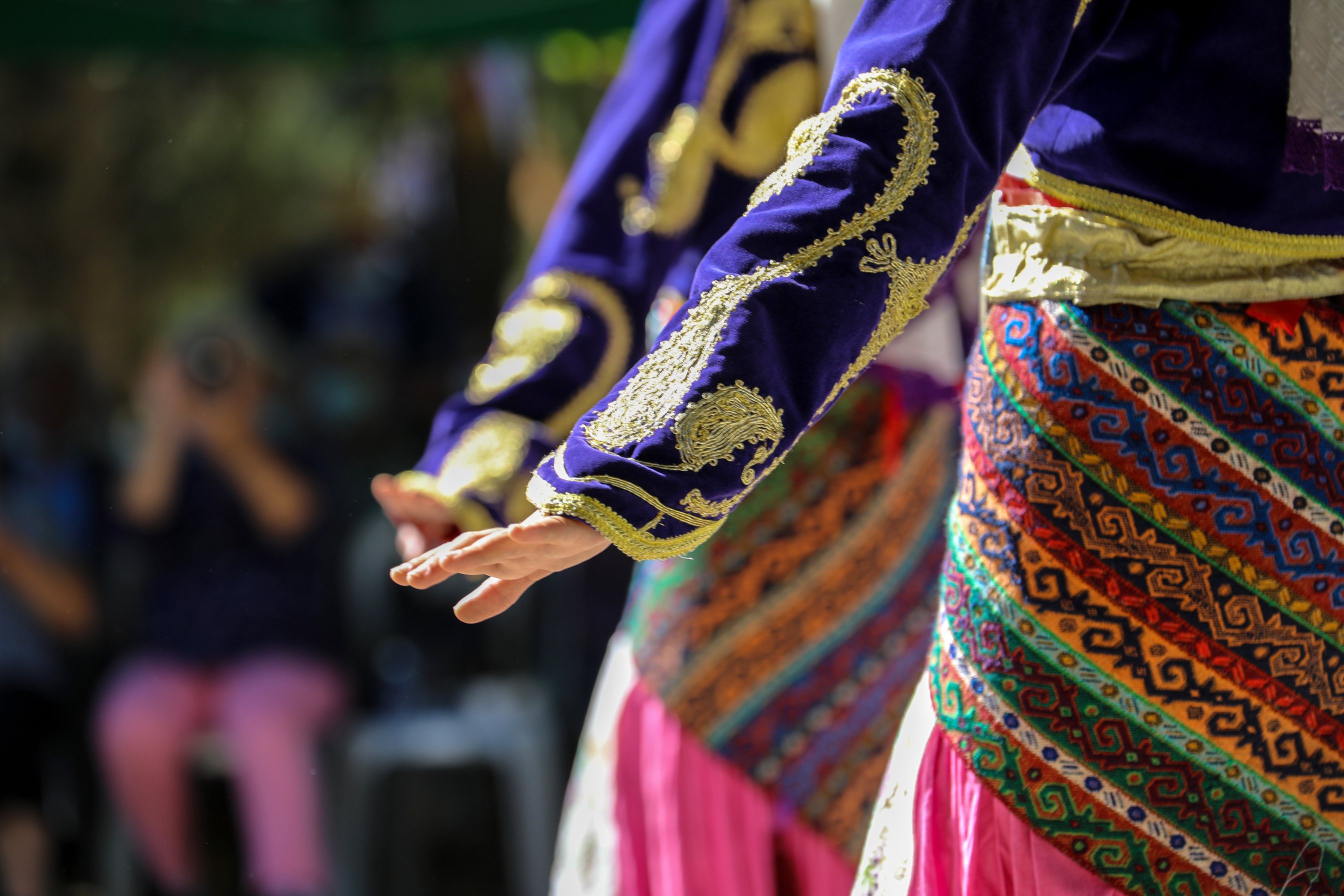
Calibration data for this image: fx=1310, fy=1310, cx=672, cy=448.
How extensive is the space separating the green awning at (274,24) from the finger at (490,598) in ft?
9.02

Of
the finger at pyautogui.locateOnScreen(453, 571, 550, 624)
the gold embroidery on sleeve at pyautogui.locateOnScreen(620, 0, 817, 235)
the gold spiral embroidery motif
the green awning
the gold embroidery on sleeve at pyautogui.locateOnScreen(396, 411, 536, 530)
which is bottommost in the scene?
the gold embroidery on sleeve at pyautogui.locateOnScreen(396, 411, 536, 530)

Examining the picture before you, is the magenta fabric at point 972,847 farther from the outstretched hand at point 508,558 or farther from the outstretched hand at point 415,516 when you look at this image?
the outstretched hand at point 415,516

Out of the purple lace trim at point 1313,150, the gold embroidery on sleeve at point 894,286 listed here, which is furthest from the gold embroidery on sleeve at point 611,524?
the purple lace trim at point 1313,150

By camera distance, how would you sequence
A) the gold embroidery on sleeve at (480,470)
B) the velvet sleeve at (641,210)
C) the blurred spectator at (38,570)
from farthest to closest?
the blurred spectator at (38,570), the velvet sleeve at (641,210), the gold embroidery on sleeve at (480,470)

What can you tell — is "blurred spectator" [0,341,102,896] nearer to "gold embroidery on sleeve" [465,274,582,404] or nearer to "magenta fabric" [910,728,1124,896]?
"gold embroidery on sleeve" [465,274,582,404]

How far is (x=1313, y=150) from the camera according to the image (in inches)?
40.6

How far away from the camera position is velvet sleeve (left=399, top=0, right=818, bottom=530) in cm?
170

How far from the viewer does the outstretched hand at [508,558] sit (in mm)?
960

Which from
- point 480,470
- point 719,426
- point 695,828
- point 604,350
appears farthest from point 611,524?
point 695,828

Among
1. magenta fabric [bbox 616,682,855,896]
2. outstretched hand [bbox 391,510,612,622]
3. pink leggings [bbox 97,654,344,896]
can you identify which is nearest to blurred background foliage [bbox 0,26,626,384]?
pink leggings [bbox 97,654,344,896]

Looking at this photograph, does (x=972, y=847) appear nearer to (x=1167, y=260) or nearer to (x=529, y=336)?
(x=1167, y=260)

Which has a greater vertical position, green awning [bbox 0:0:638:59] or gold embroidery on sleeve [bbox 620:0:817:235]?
green awning [bbox 0:0:638:59]

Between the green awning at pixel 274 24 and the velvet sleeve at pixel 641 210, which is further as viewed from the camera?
the green awning at pixel 274 24

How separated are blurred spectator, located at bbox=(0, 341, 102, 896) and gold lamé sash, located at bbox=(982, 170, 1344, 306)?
3389mm
